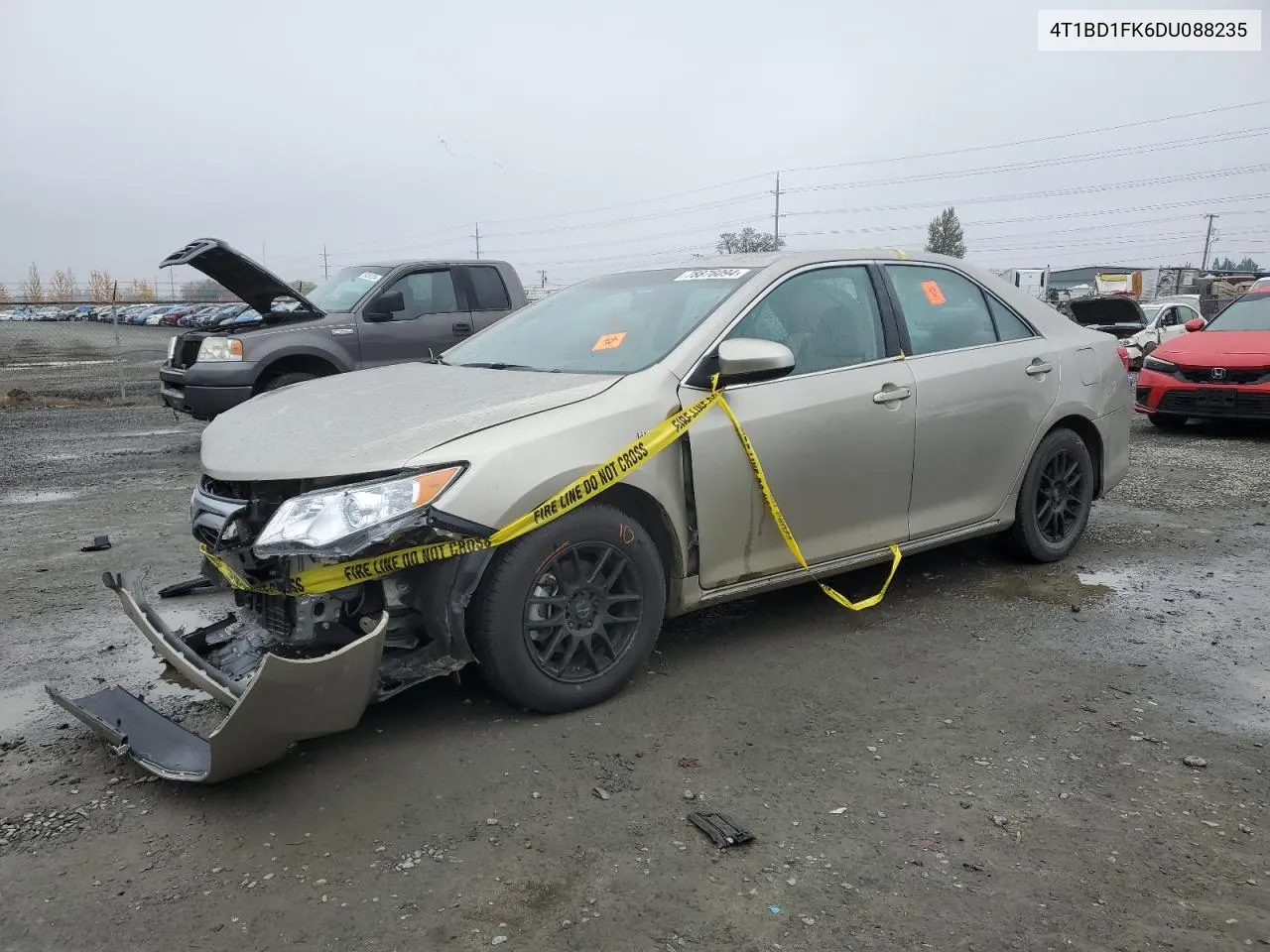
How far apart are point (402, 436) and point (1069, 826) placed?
2319mm

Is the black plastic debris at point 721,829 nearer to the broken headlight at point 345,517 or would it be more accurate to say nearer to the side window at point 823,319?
the broken headlight at point 345,517

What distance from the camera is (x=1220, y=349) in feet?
34.0

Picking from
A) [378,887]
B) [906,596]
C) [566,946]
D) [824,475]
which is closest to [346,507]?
[378,887]

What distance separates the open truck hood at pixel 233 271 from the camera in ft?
22.9

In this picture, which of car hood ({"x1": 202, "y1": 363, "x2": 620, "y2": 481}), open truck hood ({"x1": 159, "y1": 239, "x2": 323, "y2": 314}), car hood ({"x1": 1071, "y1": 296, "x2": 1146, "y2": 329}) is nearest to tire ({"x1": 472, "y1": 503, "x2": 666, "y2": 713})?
car hood ({"x1": 202, "y1": 363, "x2": 620, "y2": 481})

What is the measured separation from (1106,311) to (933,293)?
905cm

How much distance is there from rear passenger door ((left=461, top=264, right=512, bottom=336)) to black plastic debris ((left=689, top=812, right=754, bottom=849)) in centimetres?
780

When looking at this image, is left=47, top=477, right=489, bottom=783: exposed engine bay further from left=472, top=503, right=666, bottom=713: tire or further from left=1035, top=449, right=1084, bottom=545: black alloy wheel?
left=1035, top=449, right=1084, bottom=545: black alloy wheel

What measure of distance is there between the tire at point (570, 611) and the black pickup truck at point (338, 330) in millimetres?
5474

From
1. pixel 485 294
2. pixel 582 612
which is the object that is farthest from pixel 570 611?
pixel 485 294

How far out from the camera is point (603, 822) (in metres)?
2.91

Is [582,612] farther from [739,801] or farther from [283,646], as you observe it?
[283,646]

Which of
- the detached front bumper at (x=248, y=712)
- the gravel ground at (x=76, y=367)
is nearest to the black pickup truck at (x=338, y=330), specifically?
the detached front bumper at (x=248, y=712)

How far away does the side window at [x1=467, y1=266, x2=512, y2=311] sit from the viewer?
1029 cm
